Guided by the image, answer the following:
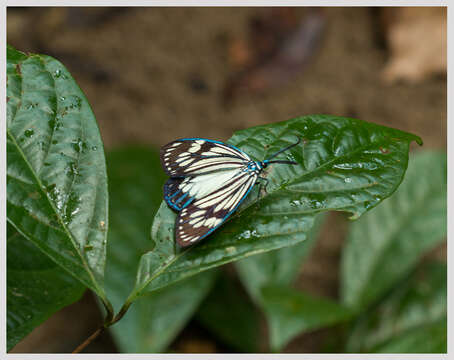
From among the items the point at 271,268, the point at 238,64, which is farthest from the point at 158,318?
the point at 238,64

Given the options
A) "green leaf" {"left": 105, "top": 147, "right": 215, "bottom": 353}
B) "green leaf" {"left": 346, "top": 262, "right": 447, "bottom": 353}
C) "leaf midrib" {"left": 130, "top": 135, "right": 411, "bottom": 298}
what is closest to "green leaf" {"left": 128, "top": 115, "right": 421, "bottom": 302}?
"leaf midrib" {"left": 130, "top": 135, "right": 411, "bottom": 298}

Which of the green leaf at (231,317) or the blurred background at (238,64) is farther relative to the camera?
the blurred background at (238,64)

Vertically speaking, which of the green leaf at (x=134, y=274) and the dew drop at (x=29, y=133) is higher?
the dew drop at (x=29, y=133)

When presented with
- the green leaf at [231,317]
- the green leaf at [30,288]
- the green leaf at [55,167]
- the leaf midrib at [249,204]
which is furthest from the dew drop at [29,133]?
the green leaf at [231,317]

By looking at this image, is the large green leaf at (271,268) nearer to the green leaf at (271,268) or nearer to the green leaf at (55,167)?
the green leaf at (271,268)

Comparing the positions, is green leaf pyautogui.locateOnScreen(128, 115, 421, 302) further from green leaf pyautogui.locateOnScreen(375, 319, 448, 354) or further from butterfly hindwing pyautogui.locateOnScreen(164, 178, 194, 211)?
green leaf pyautogui.locateOnScreen(375, 319, 448, 354)

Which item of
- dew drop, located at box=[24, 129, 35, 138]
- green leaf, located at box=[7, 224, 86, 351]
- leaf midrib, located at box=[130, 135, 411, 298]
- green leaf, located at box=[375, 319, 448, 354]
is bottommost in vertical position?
green leaf, located at box=[375, 319, 448, 354]

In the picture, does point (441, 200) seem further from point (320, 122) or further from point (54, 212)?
point (54, 212)
